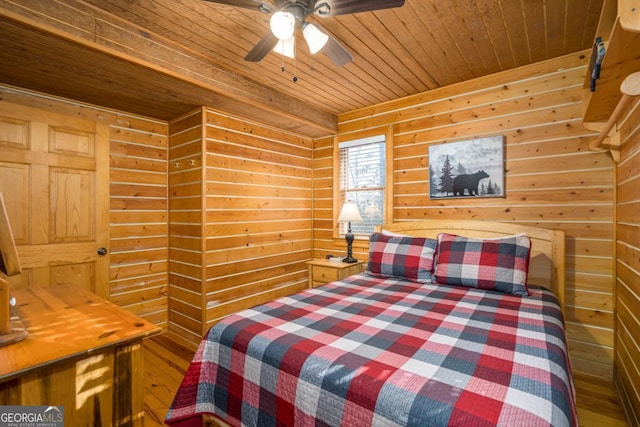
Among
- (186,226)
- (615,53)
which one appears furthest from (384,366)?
(186,226)

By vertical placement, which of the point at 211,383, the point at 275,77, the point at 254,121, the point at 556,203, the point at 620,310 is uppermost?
the point at 275,77

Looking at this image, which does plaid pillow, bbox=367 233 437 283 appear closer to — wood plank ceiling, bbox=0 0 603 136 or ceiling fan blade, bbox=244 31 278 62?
wood plank ceiling, bbox=0 0 603 136

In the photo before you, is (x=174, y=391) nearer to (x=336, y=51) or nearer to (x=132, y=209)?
(x=132, y=209)

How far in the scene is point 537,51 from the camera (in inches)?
90.5

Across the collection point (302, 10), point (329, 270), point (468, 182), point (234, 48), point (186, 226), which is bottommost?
point (329, 270)

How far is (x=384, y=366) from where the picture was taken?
3.48ft

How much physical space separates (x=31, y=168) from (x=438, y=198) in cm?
347

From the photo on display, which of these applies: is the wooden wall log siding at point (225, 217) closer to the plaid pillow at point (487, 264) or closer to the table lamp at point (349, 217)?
the table lamp at point (349, 217)

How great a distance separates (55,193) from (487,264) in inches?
132

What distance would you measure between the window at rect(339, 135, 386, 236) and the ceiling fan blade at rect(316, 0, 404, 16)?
6.36 feet

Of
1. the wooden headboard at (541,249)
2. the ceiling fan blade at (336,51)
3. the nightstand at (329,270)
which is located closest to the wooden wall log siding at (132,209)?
the nightstand at (329,270)

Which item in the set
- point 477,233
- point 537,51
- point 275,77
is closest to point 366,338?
point 477,233

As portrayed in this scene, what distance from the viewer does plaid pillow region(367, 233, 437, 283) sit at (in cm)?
231

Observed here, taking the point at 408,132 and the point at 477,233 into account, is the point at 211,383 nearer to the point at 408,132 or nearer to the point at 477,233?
the point at 477,233
